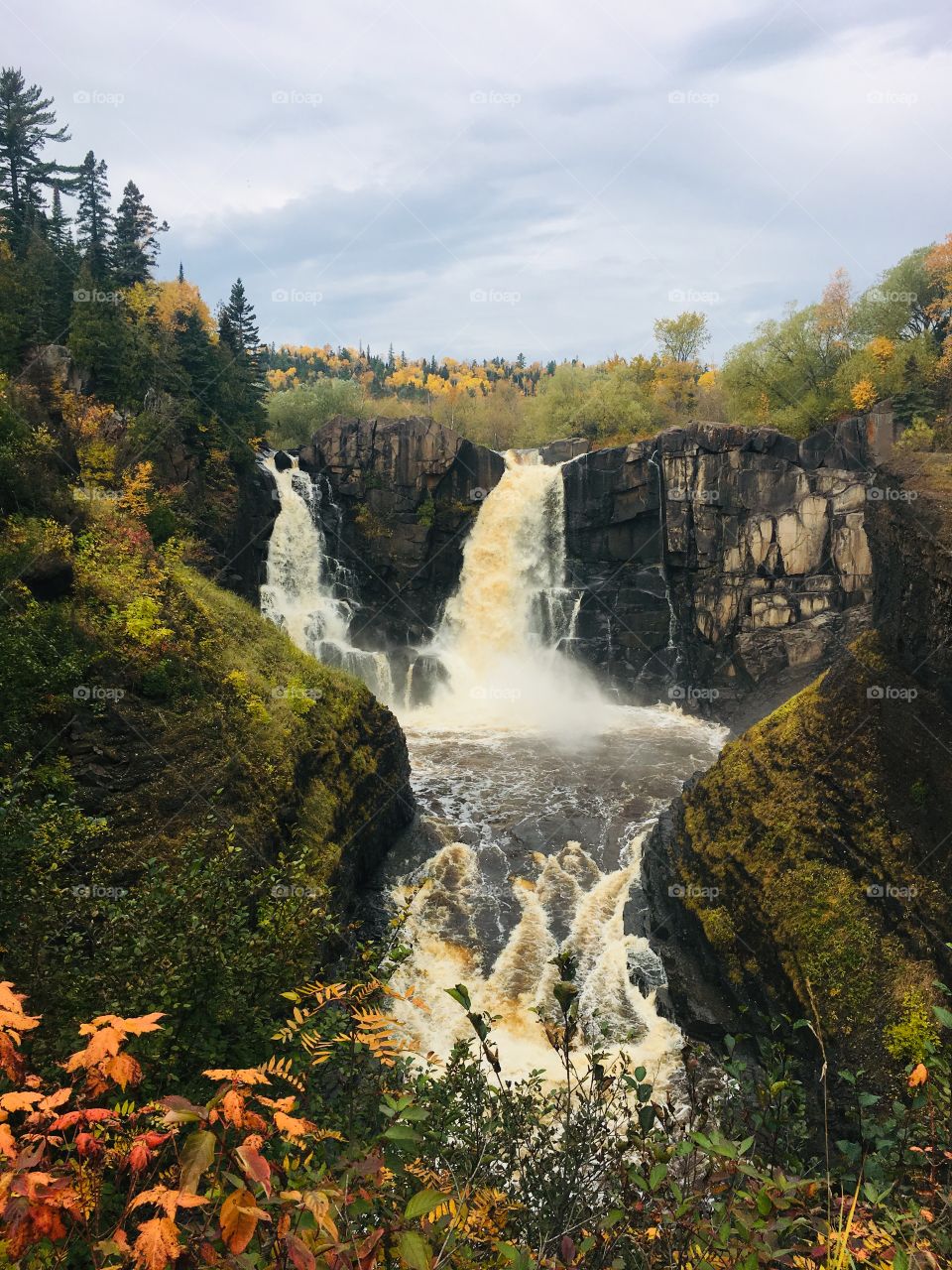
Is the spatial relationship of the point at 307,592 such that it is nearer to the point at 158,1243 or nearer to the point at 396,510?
the point at 396,510

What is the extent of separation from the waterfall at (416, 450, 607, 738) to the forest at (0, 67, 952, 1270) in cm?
1078

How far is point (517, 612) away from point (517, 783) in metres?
14.3

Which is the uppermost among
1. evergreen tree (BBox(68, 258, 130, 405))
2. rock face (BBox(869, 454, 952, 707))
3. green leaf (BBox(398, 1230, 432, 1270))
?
evergreen tree (BBox(68, 258, 130, 405))

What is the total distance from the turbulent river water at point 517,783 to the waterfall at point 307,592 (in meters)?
0.09

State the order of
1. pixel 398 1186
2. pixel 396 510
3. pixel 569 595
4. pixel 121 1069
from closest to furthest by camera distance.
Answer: pixel 121 1069
pixel 398 1186
pixel 569 595
pixel 396 510

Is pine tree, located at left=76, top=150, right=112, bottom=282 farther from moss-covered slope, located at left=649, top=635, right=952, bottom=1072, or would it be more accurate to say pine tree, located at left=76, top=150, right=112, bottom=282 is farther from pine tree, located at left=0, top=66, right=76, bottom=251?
moss-covered slope, located at left=649, top=635, right=952, bottom=1072

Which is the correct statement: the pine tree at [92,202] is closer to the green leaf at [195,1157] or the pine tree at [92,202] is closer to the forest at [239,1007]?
the forest at [239,1007]

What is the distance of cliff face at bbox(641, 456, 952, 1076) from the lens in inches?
352

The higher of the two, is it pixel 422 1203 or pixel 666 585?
A: pixel 422 1203

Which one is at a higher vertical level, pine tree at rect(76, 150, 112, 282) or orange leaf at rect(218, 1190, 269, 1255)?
pine tree at rect(76, 150, 112, 282)

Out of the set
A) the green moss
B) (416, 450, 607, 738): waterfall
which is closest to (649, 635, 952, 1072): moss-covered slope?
the green moss

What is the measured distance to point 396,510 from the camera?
1391 inches

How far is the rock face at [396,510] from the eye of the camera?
35125 mm

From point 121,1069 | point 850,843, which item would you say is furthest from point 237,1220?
point 850,843
